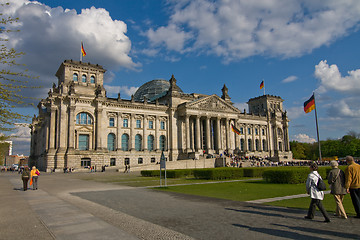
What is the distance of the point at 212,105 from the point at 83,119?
121 ft

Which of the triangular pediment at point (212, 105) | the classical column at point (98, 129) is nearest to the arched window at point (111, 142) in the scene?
the classical column at point (98, 129)

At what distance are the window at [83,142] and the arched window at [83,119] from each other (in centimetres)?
307

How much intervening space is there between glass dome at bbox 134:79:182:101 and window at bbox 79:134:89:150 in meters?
31.2

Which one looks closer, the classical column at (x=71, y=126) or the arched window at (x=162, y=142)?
the classical column at (x=71, y=126)

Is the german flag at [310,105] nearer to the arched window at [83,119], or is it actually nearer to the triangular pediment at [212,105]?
the triangular pediment at [212,105]

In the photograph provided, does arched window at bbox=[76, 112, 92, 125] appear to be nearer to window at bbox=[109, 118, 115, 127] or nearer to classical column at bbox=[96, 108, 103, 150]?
classical column at bbox=[96, 108, 103, 150]

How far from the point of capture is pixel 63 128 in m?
60.9

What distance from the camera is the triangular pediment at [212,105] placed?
7725 cm

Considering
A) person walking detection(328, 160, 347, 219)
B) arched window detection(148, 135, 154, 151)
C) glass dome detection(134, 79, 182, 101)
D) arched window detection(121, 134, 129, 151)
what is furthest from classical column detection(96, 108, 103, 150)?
person walking detection(328, 160, 347, 219)

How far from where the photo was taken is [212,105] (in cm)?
8119

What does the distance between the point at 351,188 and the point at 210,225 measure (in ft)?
19.2

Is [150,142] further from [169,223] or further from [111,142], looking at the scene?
[169,223]

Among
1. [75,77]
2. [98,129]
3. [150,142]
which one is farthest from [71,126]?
[150,142]

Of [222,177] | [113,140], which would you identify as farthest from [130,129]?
[222,177]
